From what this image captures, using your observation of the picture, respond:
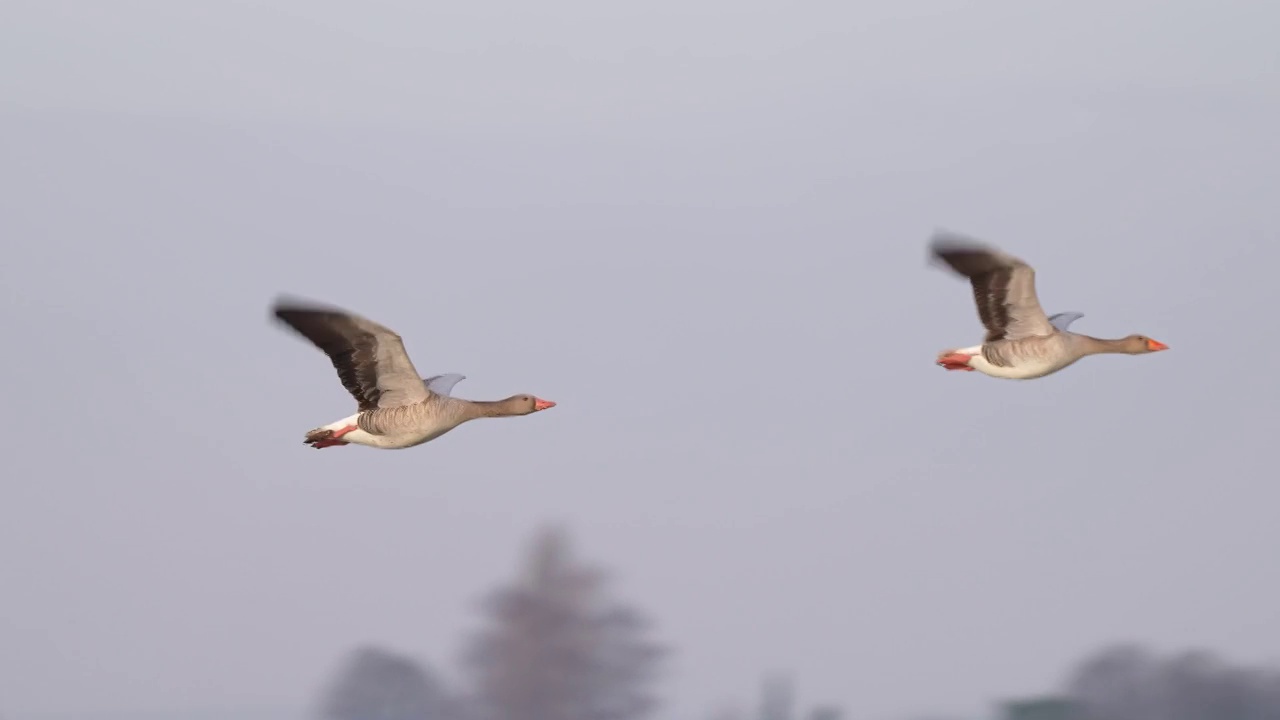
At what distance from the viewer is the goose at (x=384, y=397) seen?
619 inches

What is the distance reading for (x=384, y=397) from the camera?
53.4ft

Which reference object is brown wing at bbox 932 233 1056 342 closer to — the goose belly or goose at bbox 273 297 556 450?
the goose belly

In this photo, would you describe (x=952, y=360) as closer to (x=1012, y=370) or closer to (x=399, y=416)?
(x=1012, y=370)

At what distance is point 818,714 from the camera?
28031mm

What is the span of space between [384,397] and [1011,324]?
503 cm

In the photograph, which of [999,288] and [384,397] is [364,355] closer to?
[384,397]

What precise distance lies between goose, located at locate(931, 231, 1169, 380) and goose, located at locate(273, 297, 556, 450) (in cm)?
350

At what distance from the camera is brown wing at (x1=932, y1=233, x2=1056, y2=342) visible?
54.1 feet

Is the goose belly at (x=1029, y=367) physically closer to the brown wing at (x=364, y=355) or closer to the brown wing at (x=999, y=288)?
the brown wing at (x=999, y=288)

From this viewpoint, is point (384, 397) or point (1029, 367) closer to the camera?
point (384, 397)

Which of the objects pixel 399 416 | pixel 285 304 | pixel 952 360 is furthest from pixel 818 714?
pixel 285 304

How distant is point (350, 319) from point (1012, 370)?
545 centimetres

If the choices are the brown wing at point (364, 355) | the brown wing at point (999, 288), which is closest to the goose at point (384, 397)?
the brown wing at point (364, 355)

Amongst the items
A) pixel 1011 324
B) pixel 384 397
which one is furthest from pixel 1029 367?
pixel 384 397
